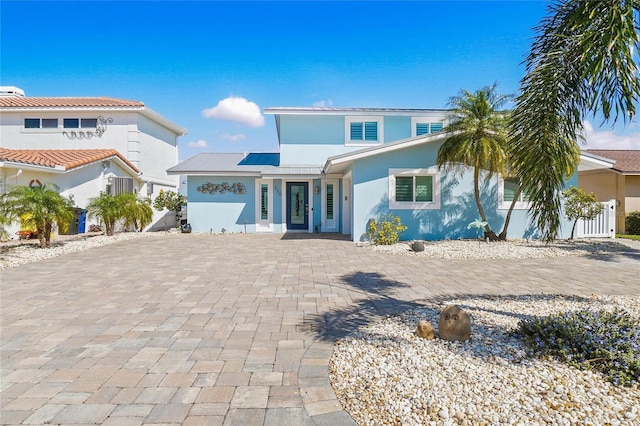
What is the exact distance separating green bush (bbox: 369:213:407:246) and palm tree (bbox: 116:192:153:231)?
32.9 feet

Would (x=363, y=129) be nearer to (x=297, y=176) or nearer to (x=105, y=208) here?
(x=297, y=176)

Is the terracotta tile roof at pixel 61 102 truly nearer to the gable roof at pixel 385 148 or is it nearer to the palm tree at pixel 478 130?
the gable roof at pixel 385 148

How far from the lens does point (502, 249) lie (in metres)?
11.0

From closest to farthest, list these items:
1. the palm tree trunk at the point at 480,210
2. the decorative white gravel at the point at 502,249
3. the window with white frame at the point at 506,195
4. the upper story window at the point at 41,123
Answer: the decorative white gravel at the point at 502,249 < the palm tree trunk at the point at 480,210 < the window with white frame at the point at 506,195 < the upper story window at the point at 41,123

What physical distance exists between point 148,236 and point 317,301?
13.1 m

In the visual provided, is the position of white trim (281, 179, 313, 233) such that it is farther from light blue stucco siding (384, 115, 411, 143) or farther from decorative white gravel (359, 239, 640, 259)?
decorative white gravel (359, 239, 640, 259)

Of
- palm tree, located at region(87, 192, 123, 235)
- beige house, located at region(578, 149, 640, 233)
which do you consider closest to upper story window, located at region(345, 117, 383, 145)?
beige house, located at region(578, 149, 640, 233)

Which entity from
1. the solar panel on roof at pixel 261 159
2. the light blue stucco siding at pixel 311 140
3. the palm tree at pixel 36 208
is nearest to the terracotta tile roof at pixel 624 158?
the light blue stucco siding at pixel 311 140

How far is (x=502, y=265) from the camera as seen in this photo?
9.15 meters

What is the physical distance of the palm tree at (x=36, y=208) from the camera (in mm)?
10070

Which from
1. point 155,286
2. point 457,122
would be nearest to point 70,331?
point 155,286

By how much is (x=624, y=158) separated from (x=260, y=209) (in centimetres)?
2111

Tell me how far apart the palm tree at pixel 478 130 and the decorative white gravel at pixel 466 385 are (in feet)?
27.0

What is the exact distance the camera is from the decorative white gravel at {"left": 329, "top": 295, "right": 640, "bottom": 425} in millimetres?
2605
